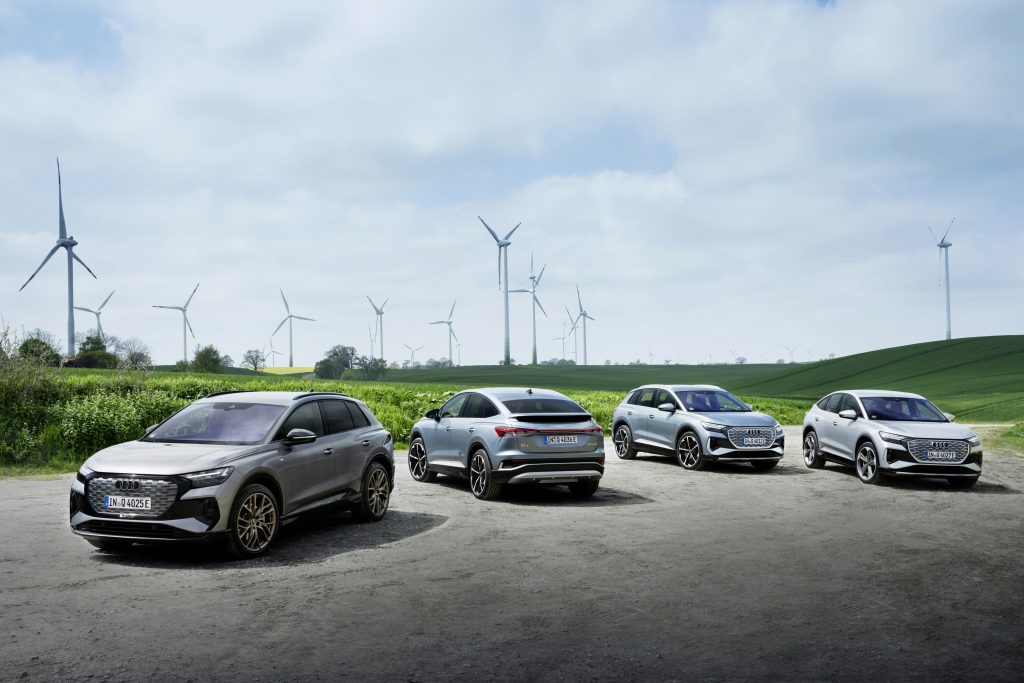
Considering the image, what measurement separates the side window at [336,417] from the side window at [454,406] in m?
3.59

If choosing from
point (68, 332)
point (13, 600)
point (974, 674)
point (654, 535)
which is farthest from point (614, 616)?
point (68, 332)

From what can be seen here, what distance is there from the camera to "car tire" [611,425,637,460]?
20.3m

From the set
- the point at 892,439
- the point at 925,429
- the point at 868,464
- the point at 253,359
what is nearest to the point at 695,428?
the point at 868,464

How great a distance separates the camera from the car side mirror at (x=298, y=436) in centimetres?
938

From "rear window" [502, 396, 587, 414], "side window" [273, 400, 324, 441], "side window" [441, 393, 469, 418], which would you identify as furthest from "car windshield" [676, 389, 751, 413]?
"side window" [273, 400, 324, 441]

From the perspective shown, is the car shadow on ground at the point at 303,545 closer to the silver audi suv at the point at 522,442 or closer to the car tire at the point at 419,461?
the silver audi suv at the point at 522,442

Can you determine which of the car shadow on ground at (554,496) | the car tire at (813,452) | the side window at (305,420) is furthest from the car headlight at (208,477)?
the car tire at (813,452)

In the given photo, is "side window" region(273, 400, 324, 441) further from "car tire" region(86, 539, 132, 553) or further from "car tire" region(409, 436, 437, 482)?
"car tire" region(409, 436, 437, 482)

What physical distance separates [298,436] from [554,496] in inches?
225

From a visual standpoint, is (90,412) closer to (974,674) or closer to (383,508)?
(383,508)

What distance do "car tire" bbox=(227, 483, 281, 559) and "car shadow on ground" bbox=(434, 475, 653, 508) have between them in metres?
4.68

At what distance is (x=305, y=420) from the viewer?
33.6 ft

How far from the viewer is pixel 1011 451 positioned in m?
23.2

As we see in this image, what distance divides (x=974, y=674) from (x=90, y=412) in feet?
60.8
